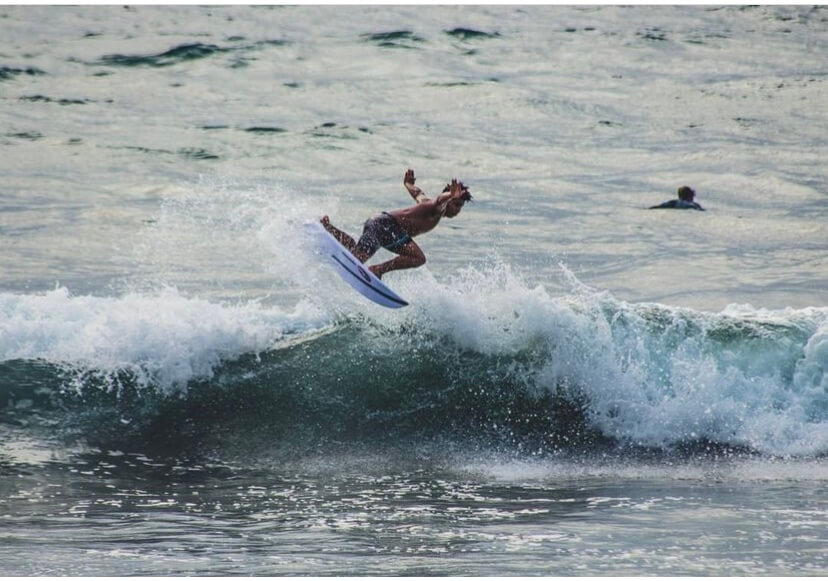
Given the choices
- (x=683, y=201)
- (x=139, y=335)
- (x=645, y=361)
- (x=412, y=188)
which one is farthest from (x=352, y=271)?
(x=683, y=201)

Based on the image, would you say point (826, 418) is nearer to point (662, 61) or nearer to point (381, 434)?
point (381, 434)

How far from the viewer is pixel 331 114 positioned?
23.8m

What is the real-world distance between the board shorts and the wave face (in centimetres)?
125

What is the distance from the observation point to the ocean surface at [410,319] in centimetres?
923

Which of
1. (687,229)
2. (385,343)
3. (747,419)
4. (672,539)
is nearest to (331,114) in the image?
(687,229)

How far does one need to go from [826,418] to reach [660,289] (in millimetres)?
4388

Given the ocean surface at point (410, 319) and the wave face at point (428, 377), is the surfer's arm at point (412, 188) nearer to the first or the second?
the ocean surface at point (410, 319)

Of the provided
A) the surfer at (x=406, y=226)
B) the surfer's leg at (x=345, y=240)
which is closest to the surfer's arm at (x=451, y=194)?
the surfer at (x=406, y=226)

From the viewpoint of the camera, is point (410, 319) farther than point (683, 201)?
No

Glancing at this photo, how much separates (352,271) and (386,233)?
505 mm

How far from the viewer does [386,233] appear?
39.3 ft

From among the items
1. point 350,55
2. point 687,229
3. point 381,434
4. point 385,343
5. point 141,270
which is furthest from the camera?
point 350,55

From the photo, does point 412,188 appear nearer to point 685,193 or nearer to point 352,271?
point 352,271

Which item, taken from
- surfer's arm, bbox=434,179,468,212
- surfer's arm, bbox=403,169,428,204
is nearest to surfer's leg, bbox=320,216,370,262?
surfer's arm, bbox=403,169,428,204
